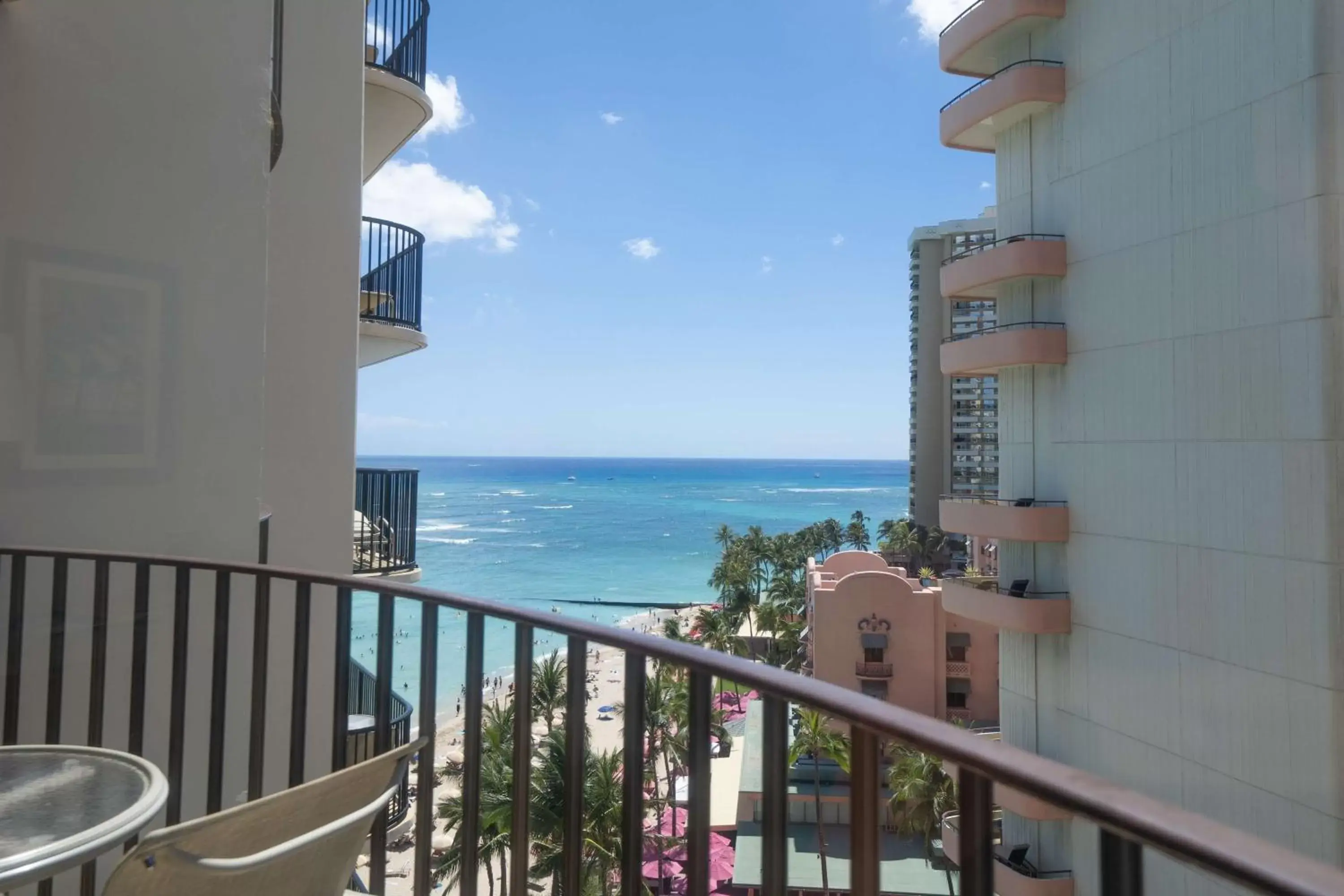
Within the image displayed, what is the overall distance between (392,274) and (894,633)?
15.6 meters

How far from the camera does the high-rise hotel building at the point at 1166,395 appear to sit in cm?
795

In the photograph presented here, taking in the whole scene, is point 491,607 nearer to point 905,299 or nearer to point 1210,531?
point 1210,531

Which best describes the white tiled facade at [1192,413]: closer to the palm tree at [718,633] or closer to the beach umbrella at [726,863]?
the beach umbrella at [726,863]

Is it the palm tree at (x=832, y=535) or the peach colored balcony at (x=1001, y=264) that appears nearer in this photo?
the peach colored balcony at (x=1001, y=264)

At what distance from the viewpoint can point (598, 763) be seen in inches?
498

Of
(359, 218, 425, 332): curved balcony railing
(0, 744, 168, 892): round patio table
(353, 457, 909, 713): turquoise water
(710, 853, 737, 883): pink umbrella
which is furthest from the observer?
(353, 457, 909, 713): turquoise water

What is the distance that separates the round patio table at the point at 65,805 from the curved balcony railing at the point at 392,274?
6.19 meters

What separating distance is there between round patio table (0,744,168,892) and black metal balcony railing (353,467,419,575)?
215 inches

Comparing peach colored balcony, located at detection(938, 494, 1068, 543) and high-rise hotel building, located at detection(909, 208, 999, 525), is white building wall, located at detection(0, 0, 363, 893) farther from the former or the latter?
high-rise hotel building, located at detection(909, 208, 999, 525)

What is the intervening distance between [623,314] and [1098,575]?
9432 centimetres

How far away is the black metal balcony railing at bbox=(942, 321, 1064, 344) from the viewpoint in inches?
432

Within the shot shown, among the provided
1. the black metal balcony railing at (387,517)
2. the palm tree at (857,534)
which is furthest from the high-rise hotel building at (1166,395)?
the palm tree at (857,534)

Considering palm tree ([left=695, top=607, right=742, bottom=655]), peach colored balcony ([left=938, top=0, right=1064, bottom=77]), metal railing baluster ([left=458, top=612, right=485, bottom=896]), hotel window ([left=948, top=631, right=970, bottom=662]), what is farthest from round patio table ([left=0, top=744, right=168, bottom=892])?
palm tree ([left=695, top=607, right=742, bottom=655])

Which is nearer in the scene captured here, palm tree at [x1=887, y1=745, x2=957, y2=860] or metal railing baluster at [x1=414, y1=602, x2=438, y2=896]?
metal railing baluster at [x1=414, y1=602, x2=438, y2=896]
